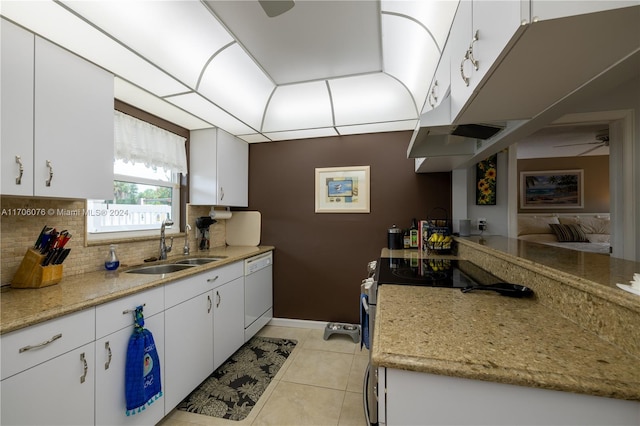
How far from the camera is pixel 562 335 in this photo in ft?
2.44

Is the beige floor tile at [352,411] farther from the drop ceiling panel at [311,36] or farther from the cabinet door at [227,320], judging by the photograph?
the drop ceiling panel at [311,36]

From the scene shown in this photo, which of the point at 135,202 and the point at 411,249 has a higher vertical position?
the point at 135,202

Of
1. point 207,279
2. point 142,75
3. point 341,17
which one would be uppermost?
point 341,17

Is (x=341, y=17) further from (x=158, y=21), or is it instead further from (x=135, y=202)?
(x=135, y=202)

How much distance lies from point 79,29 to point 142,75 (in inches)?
15.8

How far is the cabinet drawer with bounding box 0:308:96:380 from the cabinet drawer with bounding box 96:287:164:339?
0.04 m

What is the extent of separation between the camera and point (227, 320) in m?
2.18

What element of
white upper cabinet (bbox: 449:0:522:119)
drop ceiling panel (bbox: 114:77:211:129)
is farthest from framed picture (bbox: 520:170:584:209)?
drop ceiling panel (bbox: 114:77:211:129)

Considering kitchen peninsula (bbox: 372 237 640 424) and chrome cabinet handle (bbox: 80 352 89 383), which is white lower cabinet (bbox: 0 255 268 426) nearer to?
chrome cabinet handle (bbox: 80 352 89 383)

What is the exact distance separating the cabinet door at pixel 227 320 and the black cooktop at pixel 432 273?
4.28ft

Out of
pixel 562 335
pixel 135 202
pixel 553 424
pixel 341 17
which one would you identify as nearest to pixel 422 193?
pixel 341 17

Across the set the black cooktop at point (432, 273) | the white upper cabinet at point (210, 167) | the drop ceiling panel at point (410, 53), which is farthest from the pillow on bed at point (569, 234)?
the white upper cabinet at point (210, 167)

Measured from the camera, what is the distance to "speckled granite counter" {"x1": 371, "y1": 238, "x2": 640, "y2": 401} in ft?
1.84

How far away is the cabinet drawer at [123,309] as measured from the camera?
1.21 m
